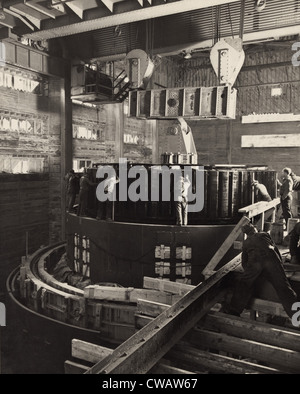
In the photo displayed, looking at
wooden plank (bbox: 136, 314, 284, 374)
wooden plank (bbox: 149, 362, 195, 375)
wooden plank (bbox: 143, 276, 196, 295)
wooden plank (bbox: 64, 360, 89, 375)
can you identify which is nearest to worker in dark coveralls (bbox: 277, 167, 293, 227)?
wooden plank (bbox: 143, 276, 196, 295)

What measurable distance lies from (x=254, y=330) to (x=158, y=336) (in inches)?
58.7

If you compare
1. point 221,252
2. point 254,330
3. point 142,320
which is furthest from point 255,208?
point 142,320

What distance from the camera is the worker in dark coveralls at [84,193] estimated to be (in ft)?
35.8

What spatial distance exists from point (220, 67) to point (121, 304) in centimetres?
702

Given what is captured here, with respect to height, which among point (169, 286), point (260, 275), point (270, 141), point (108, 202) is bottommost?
point (169, 286)

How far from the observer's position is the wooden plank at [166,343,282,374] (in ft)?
13.0

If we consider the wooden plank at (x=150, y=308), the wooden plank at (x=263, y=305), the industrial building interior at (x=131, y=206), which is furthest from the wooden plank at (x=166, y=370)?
the wooden plank at (x=263, y=305)

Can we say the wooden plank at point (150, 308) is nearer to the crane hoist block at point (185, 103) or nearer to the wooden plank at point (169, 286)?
the wooden plank at point (169, 286)

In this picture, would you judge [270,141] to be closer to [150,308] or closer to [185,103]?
[185,103]

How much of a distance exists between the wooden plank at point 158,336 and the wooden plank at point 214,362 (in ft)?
0.46

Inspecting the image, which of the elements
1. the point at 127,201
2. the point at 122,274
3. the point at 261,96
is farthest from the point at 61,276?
the point at 261,96

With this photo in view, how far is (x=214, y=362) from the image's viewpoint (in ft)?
13.4

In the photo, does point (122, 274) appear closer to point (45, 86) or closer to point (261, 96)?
point (45, 86)

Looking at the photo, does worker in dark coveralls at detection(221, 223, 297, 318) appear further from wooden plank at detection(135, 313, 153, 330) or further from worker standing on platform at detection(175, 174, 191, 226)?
worker standing on platform at detection(175, 174, 191, 226)
